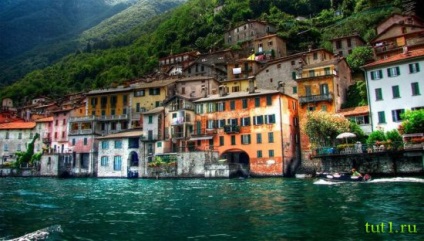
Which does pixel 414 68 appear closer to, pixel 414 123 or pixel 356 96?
pixel 414 123

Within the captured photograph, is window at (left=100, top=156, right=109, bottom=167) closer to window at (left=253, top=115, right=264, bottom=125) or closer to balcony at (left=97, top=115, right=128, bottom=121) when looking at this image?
balcony at (left=97, top=115, right=128, bottom=121)

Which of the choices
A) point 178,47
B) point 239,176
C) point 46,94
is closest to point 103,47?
point 46,94

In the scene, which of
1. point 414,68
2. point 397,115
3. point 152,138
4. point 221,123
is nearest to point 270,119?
point 221,123

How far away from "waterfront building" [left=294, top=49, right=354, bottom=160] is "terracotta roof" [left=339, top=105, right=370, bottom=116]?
1176 mm

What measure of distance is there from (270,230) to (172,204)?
9621 millimetres

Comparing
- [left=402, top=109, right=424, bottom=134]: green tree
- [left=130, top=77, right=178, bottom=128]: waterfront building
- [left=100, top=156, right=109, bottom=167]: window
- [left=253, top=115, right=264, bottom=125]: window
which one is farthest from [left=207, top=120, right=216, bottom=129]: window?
[left=402, top=109, right=424, bottom=134]: green tree

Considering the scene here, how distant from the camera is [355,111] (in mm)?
44094

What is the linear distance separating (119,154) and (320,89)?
32.2 meters

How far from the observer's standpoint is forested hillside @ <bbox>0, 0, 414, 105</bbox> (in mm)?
82688

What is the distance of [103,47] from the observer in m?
185

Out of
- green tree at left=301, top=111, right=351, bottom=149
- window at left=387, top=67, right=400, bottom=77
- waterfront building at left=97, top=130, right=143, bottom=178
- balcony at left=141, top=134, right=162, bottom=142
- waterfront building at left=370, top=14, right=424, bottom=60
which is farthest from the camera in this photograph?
waterfront building at left=97, top=130, right=143, bottom=178

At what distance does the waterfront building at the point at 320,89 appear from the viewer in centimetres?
4675

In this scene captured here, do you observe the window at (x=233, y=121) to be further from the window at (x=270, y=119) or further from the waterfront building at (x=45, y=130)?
the waterfront building at (x=45, y=130)

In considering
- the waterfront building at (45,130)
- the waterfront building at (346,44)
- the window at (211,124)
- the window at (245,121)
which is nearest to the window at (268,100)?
the window at (245,121)
